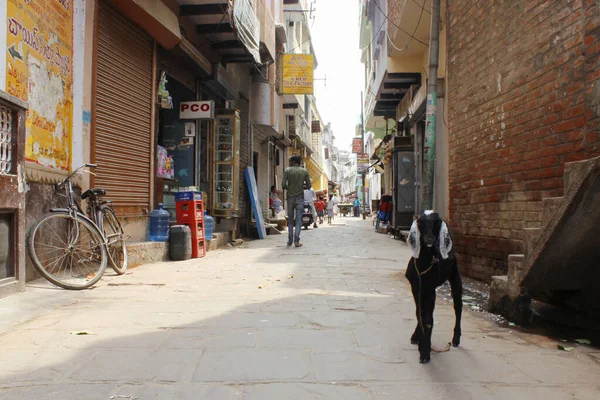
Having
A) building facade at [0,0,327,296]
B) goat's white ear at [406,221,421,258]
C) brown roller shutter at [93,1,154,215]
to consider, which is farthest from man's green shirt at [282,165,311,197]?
goat's white ear at [406,221,421,258]

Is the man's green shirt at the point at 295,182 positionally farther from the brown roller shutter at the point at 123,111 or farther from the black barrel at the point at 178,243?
the brown roller shutter at the point at 123,111

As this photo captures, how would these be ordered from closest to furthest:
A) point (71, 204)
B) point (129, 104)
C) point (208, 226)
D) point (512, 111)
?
point (512, 111) < point (71, 204) < point (129, 104) < point (208, 226)

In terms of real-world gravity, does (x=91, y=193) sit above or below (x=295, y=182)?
below

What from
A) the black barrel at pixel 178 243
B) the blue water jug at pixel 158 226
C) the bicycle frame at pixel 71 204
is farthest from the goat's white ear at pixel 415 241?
the blue water jug at pixel 158 226

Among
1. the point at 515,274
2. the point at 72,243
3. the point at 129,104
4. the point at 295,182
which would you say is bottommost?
the point at 515,274

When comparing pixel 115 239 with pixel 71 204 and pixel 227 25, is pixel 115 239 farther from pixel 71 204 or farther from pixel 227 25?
pixel 227 25

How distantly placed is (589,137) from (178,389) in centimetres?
369

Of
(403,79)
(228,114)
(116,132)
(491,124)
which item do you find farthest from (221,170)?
(491,124)

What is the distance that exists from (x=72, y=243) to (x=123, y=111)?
2.78 m

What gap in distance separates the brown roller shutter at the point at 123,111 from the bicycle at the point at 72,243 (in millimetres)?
982

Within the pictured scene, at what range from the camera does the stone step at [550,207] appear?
11.7 ft

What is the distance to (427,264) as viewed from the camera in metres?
3.11

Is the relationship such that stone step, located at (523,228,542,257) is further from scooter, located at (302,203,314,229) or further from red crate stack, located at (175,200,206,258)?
scooter, located at (302,203,314,229)

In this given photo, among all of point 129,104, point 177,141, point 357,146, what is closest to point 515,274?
point 129,104
